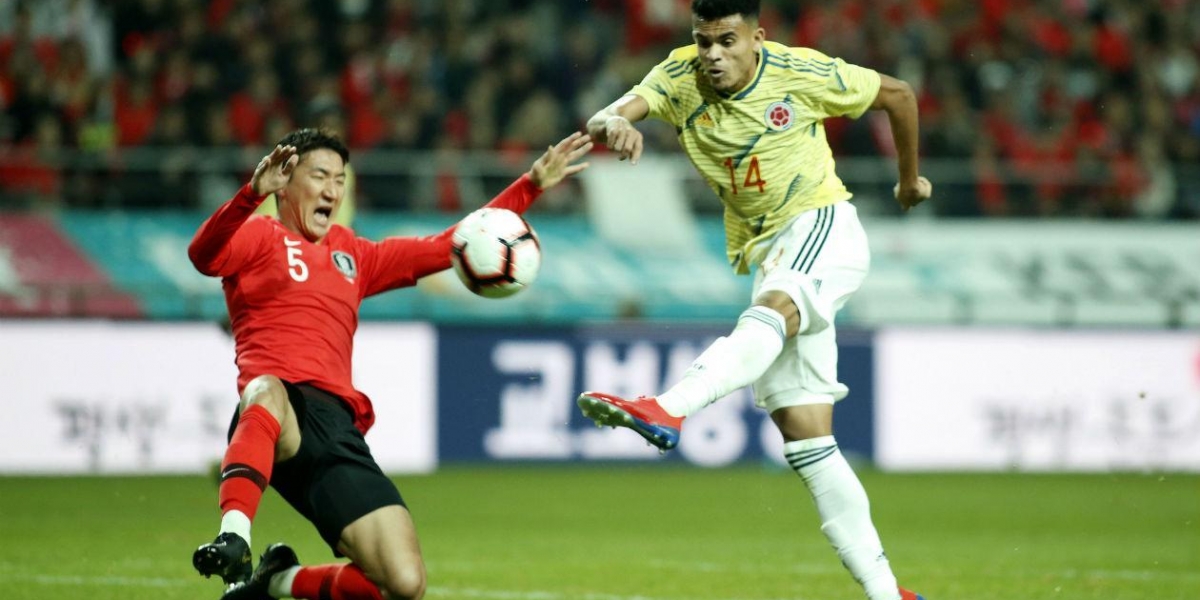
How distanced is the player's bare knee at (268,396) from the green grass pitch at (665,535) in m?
1.63

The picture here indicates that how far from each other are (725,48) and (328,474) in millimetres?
1910

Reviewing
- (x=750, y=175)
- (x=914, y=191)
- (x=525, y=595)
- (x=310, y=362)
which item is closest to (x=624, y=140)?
(x=750, y=175)

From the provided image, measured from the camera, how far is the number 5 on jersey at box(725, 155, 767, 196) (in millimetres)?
5914

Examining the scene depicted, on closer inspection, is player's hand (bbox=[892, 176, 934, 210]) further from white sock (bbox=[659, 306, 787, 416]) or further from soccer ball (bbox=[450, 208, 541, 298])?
soccer ball (bbox=[450, 208, 541, 298])

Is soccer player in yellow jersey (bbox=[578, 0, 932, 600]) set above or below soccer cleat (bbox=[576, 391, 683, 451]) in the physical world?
above

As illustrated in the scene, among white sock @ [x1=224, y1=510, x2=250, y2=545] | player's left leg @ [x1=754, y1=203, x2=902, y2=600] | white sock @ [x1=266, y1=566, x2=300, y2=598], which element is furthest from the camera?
white sock @ [x1=266, y1=566, x2=300, y2=598]

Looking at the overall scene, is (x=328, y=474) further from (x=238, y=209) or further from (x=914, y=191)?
(x=914, y=191)

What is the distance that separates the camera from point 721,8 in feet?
18.6

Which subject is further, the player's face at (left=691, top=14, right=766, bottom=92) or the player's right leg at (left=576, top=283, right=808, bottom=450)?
the player's face at (left=691, top=14, right=766, bottom=92)

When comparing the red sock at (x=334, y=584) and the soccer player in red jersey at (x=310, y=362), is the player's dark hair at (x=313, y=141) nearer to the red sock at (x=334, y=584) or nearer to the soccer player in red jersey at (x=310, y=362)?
the soccer player in red jersey at (x=310, y=362)

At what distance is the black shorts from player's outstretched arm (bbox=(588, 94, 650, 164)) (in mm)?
1274

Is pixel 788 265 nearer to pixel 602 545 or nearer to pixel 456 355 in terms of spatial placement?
pixel 602 545

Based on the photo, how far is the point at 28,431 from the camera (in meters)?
13.0

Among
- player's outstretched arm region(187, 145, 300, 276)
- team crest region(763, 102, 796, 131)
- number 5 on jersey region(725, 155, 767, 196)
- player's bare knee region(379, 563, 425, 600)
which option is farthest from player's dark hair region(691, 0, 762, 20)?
player's bare knee region(379, 563, 425, 600)
